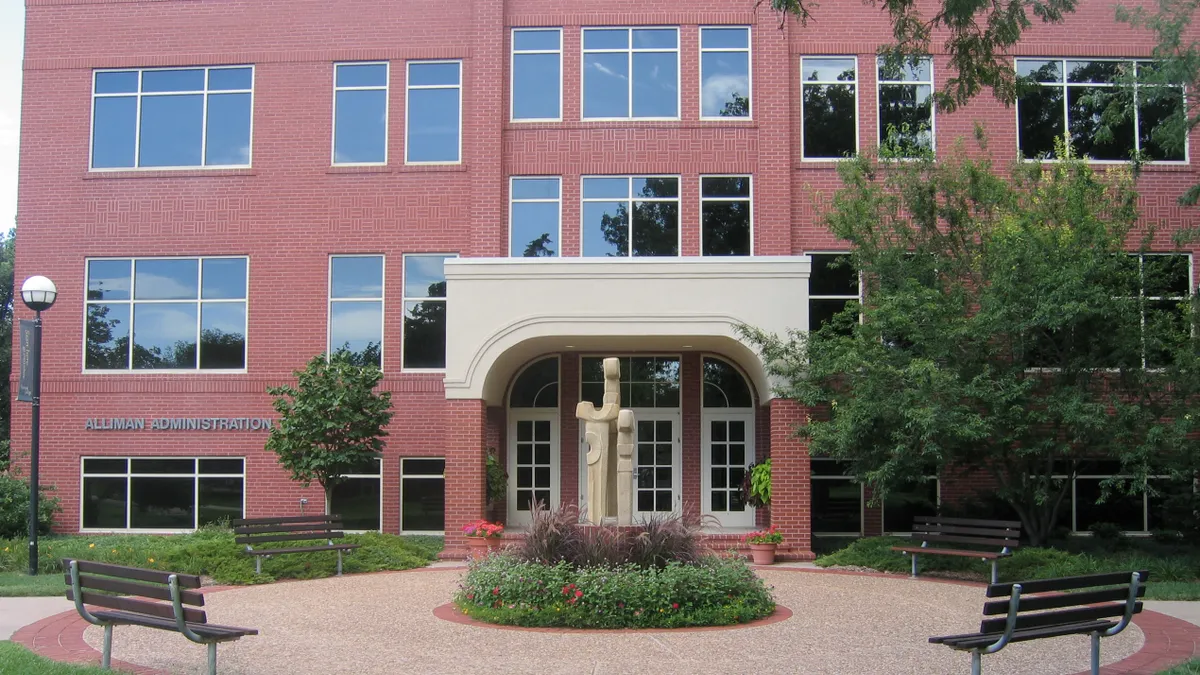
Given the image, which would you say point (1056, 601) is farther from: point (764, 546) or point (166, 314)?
point (166, 314)

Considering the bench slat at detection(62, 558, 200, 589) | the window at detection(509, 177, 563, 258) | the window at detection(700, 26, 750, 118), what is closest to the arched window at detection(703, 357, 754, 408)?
the window at detection(509, 177, 563, 258)

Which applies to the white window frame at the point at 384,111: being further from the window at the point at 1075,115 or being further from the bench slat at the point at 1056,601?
the bench slat at the point at 1056,601

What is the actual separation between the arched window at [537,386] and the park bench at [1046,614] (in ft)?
42.6

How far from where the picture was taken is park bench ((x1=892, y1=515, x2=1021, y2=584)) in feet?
49.5

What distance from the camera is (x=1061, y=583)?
8.68 meters

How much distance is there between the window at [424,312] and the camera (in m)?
21.0

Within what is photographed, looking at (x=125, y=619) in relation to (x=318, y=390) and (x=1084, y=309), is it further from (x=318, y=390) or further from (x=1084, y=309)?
(x=1084, y=309)

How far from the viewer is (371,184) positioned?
2117cm

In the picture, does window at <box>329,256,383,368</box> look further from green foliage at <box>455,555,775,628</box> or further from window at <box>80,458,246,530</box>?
green foliage at <box>455,555,775,628</box>

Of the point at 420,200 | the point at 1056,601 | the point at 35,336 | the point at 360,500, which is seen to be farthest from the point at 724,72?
the point at 1056,601

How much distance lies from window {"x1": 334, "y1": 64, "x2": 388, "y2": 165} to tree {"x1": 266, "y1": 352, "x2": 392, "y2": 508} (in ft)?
14.4

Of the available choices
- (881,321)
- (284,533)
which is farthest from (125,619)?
(881,321)

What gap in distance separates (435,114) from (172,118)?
501 centimetres

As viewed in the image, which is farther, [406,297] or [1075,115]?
[406,297]
